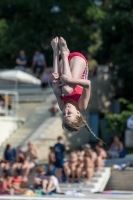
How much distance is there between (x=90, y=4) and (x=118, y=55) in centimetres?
561

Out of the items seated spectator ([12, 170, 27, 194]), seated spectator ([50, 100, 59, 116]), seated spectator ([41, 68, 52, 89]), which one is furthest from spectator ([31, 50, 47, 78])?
seated spectator ([12, 170, 27, 194])

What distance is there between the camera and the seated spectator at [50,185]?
1684cm

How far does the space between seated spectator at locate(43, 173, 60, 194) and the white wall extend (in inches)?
232

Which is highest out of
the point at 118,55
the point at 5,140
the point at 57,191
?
the point at 118,55

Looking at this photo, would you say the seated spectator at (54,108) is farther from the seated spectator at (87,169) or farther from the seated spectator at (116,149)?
the seated spectator at (87,169)

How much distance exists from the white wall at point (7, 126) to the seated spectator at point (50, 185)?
5.89 m

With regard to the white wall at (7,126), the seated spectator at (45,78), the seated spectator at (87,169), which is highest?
the seated spectator at (45,78)

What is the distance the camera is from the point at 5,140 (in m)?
22.8

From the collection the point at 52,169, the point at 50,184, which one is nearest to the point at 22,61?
the point at 52,169

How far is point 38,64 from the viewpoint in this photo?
2495 cm

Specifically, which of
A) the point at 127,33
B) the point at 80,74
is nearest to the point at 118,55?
the point at 127,33

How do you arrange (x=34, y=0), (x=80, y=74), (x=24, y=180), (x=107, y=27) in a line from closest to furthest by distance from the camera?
(x=80, y=74), (x=24, y=180), (x=107, y=27), (x=34, y=0)

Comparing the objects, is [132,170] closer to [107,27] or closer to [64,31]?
[107,27]

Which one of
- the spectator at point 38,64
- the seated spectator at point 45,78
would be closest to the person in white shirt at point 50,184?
the seated spectator at point 45,78
